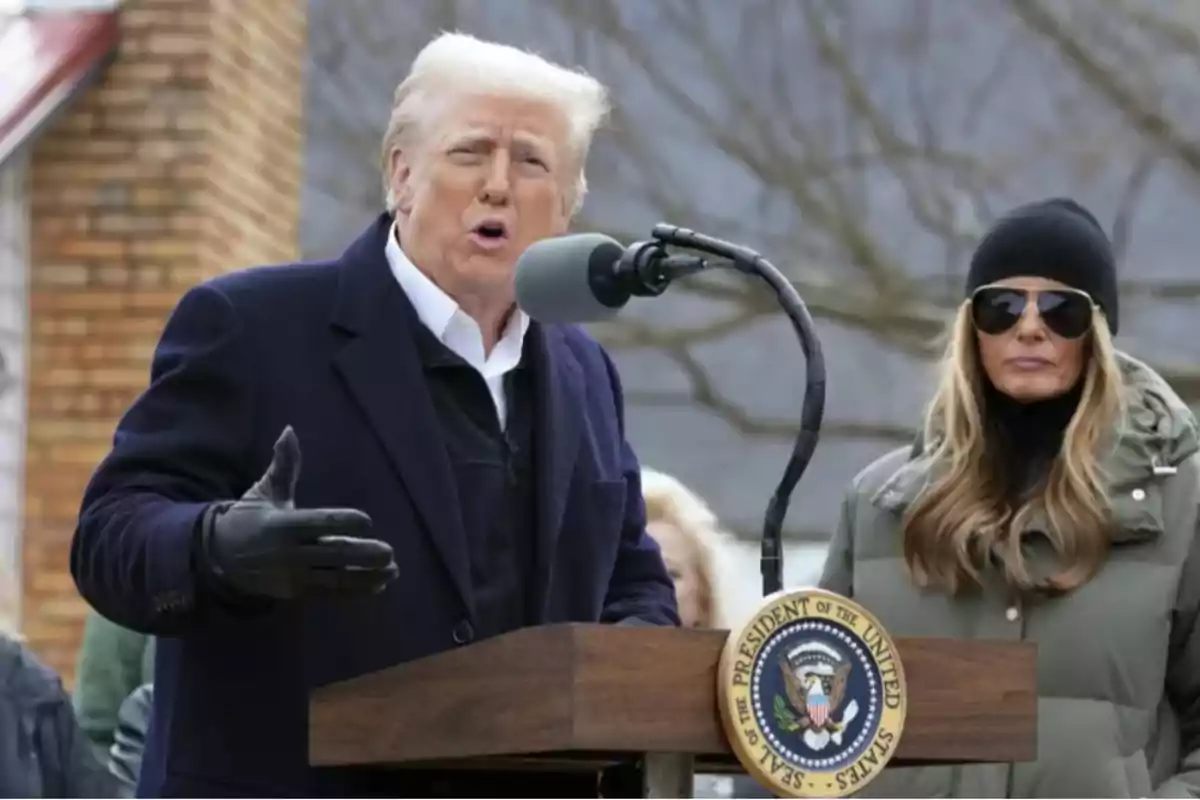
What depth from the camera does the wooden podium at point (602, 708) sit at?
82.6 inches

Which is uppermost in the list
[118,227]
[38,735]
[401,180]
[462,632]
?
[118,227]

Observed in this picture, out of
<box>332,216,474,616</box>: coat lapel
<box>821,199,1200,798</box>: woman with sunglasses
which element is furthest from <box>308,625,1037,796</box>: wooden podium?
<box>821,199,1200,798</box>: woman with sunglasses

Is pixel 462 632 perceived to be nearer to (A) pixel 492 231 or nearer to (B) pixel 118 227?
(A) pixel 492 231

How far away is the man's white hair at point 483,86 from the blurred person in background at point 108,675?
2466 millimetres

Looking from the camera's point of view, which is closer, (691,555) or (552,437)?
(552,437)

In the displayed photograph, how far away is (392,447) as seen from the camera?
2779mm

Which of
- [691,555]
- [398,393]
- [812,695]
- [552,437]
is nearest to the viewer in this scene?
[812,695]

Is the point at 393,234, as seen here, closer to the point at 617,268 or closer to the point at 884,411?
the point at 617,268

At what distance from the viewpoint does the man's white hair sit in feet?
9.78

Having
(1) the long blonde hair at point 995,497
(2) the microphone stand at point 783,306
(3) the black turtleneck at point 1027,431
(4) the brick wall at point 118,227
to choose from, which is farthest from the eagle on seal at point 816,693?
(4) the brick wall at point 118,227

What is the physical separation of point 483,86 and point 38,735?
204 centimetres

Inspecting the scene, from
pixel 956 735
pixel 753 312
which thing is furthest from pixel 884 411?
pixel 956 735

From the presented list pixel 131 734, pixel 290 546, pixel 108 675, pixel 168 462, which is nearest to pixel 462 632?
pixel 168 462

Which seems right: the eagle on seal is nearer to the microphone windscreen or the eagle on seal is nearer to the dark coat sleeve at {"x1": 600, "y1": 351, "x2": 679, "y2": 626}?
the microphone windscreen
